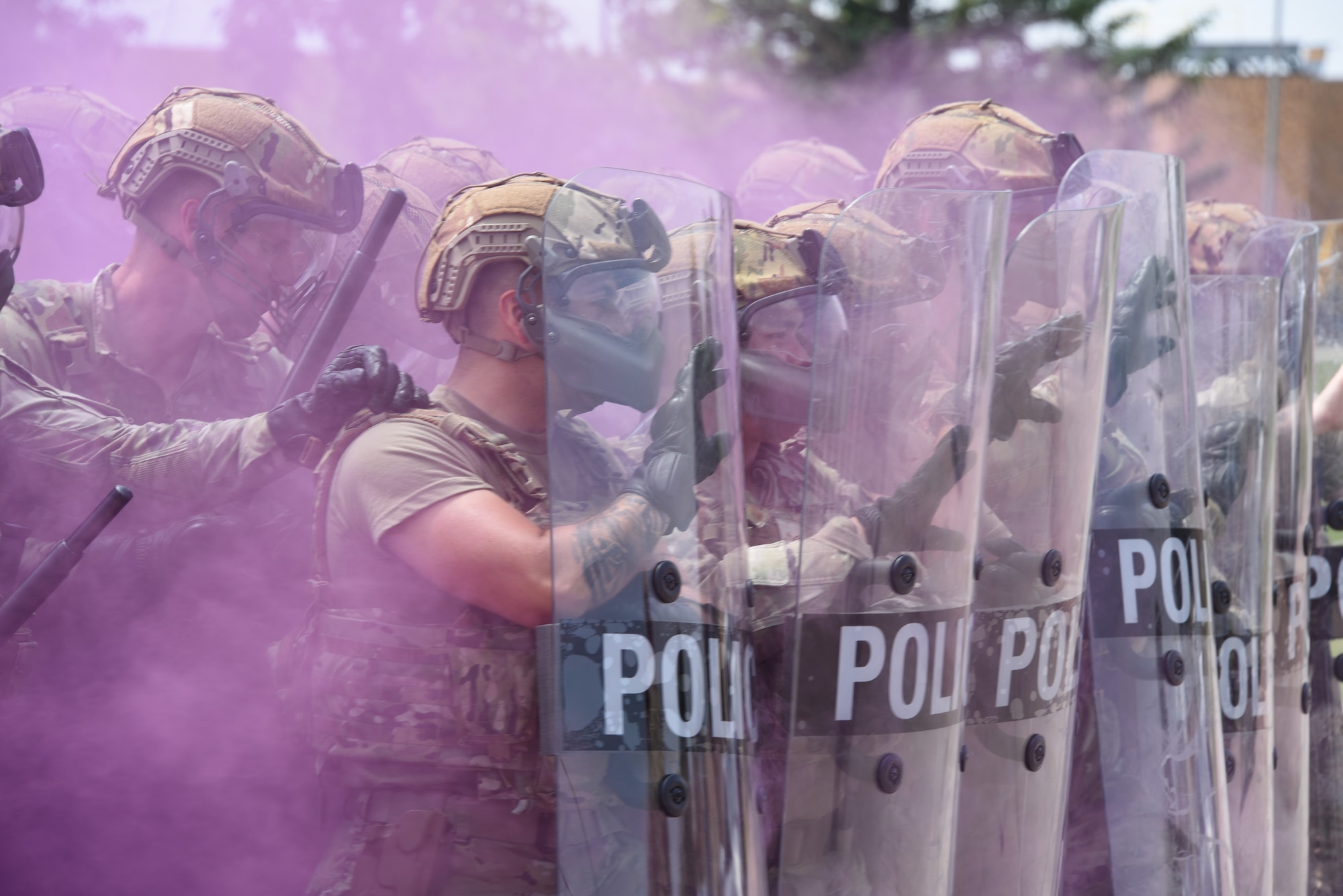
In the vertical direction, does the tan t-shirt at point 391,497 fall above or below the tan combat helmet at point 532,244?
below

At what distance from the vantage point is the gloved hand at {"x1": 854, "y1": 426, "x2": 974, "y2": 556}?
208 cm

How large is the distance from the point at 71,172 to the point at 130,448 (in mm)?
1305

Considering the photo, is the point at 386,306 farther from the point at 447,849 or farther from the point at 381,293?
the point at 447,849

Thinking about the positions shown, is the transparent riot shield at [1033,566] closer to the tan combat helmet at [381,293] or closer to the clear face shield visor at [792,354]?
the clear face shield visor at [792,354]

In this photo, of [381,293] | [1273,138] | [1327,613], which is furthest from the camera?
[1273,138]

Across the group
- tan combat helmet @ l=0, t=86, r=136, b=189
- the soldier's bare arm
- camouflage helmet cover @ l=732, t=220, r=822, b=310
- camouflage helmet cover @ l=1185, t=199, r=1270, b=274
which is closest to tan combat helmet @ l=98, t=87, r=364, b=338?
tan combat helmet @ l=0, t=86, r=136, b=189

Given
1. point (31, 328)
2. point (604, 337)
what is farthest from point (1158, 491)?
point (31, 328)

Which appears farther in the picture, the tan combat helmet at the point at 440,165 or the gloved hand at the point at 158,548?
the tan combat helmet at the point at 440,165

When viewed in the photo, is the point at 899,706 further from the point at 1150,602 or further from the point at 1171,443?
the point at 1171,443

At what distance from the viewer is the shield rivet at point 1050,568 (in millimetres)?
2314

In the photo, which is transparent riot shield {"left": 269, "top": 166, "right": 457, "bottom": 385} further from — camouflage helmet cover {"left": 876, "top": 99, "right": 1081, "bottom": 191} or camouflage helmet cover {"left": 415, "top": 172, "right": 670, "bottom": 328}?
camouflage helmet cover {"left": 876, "top": 99, "right": 1081, "bottom": 191}

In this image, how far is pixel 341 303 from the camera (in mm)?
2895

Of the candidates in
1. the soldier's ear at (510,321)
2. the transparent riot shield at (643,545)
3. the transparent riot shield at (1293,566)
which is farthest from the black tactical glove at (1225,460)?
the soldier's ear at (510,321)

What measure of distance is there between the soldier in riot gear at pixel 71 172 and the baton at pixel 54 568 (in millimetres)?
1573
